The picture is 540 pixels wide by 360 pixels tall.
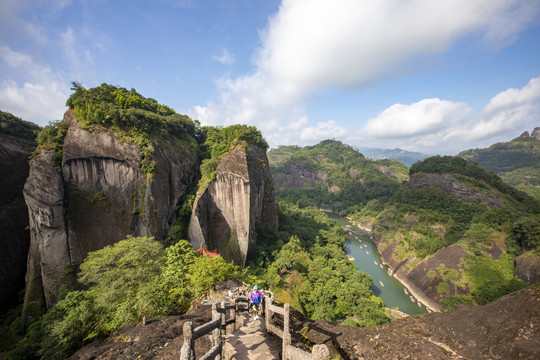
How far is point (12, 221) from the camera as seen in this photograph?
21594mm

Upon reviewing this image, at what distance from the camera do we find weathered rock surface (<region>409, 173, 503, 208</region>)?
1868 inches

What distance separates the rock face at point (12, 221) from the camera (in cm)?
2023

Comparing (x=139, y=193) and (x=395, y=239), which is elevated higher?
(x=139, y=193)

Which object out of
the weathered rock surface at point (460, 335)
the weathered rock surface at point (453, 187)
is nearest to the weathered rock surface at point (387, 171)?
the weathered rock surface at point (453, 187)

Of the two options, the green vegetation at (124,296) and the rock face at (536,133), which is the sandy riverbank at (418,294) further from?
the rock face at (536,133)

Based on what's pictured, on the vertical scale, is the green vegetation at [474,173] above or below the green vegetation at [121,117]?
below

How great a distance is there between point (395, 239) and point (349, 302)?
32.1m

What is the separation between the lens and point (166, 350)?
20.6ft

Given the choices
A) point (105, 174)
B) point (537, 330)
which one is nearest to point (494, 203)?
point (537, 330)

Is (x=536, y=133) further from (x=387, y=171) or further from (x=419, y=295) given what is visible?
(x=419, y=295)

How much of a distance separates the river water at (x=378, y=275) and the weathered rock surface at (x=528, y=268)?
13637 millimetres

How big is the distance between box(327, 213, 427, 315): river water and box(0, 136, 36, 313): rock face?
145 feet

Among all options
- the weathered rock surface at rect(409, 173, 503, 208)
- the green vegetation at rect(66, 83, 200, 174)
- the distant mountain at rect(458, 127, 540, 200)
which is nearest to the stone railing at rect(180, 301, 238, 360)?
the green vegetation at rect(66, 83, 200, 174)

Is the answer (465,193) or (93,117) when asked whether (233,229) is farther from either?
(465,193)
